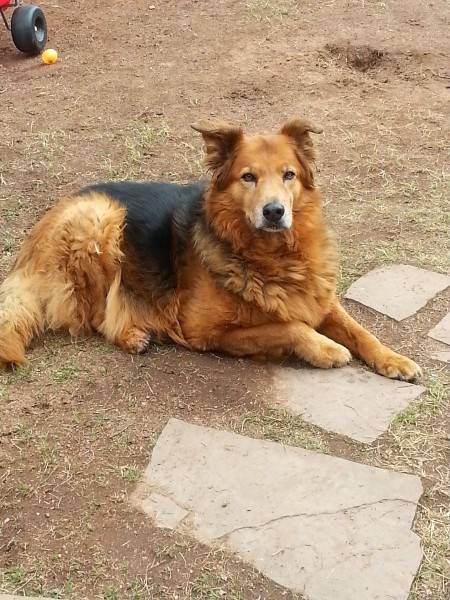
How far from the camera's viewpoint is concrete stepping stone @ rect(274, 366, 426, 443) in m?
3.55

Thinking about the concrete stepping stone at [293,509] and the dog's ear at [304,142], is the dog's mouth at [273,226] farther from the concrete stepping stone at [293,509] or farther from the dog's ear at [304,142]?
the concrete stepping stone at [293,509]

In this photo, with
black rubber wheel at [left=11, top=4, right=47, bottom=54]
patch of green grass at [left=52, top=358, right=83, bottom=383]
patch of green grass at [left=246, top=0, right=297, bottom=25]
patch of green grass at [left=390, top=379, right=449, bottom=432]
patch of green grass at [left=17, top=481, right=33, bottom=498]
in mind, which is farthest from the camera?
patch of green grass at [left=246, top=0, right=297, bottom=25]

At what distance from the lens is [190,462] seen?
333 centimetres

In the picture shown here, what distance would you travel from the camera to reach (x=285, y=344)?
4.15 metres

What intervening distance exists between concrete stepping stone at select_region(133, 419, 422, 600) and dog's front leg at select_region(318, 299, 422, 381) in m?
0.85

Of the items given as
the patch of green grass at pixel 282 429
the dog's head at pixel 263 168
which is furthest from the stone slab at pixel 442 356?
the dog's head at pixel 263 168

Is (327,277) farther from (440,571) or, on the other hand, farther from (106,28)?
(106,28)

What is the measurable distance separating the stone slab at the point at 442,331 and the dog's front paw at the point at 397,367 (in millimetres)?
389

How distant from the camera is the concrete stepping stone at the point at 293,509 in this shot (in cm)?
271

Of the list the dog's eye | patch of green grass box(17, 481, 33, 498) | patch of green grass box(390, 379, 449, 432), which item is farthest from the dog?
patch of green grass box(17, 481, 33, 498)

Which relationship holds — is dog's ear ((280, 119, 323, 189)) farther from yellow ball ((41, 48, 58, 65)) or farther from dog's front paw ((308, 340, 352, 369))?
yellow ball ((41, 48, 58, 65))

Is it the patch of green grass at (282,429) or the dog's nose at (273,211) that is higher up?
the dog's nose at (273,211)

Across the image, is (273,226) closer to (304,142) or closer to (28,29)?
(304,142)

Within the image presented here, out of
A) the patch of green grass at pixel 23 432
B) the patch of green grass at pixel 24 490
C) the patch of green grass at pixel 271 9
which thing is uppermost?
the patch of green grass at pixel 271 9
